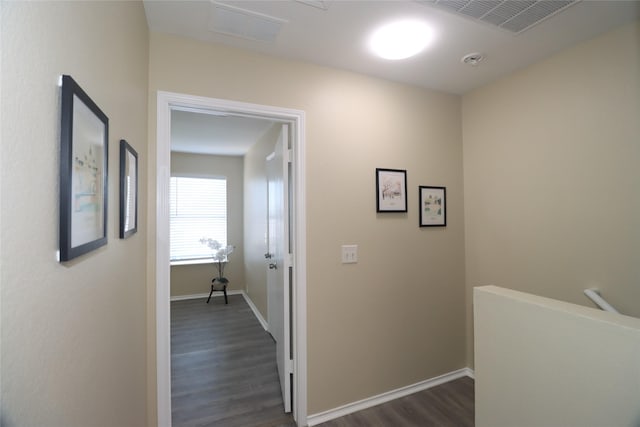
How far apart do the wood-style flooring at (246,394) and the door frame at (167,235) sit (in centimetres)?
35

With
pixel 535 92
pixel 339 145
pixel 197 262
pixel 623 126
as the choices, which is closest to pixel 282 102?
pixel 339 145

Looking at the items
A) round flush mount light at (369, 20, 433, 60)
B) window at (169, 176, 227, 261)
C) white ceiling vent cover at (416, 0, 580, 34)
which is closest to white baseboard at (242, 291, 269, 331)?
window at (169, 176, 227, 261)

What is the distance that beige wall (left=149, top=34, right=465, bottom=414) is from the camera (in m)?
1.94

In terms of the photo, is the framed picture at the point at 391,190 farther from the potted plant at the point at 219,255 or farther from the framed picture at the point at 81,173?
the potted plant at the point at 219,255

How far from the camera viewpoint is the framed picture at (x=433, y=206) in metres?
2.51

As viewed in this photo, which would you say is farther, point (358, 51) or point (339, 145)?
point (339, 145)

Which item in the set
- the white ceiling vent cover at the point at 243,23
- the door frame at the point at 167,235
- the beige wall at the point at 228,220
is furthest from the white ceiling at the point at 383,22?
the beige wall at the point at 228,220

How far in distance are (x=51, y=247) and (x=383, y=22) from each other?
1828 millimetres

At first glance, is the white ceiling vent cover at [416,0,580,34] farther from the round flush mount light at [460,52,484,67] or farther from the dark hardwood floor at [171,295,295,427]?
the dark hardwood floor at [171,295,295,427]

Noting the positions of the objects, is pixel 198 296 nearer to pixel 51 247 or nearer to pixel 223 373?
pixel 223 373

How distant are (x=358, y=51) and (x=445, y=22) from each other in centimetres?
55

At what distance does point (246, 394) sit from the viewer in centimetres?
238

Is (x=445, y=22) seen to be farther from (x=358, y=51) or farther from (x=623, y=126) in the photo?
(x=623, y=126)

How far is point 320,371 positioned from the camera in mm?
2109
